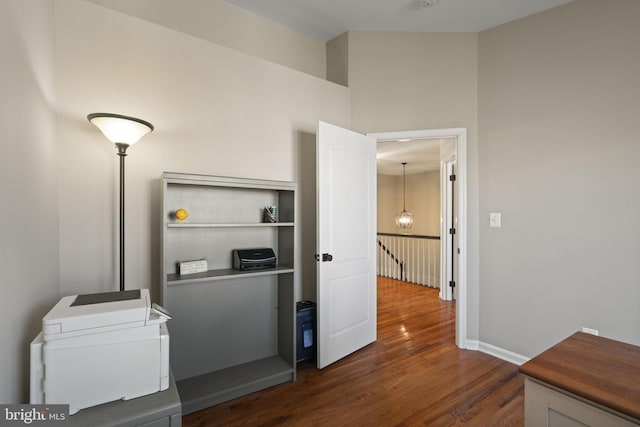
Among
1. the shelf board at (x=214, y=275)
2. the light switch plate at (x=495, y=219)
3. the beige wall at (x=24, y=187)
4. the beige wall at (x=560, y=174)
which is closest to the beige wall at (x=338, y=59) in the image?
the beige wall at (x=560, y=174)

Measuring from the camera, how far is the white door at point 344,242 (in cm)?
265

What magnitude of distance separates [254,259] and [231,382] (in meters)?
0.87

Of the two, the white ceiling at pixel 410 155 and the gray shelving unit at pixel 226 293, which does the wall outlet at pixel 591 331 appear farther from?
the white ceiling at pixel 410 155

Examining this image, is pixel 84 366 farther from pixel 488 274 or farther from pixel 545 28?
pixel 545 28

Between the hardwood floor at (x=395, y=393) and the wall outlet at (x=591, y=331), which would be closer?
the hardwood floor at (x=395, y=393)

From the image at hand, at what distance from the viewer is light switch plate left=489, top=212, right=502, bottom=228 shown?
2.87 m

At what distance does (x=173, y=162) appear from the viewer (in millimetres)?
2227

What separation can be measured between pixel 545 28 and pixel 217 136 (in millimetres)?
2826

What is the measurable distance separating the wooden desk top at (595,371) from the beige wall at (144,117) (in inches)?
85.7

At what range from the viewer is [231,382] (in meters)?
2.23

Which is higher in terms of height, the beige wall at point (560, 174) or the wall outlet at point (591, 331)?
the beige wall at point (560, 174)

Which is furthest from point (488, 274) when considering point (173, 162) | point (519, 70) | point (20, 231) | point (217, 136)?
point (20, 231)

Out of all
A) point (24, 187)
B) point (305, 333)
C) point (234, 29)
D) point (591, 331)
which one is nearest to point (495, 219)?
point (591, 331)

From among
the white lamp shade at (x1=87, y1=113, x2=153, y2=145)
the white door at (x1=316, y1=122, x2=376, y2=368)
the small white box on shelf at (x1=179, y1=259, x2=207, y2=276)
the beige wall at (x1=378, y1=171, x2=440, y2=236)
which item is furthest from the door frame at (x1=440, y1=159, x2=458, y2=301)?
the white lamp shade at (x1=87, y1=113, x2=153, y2=145)
